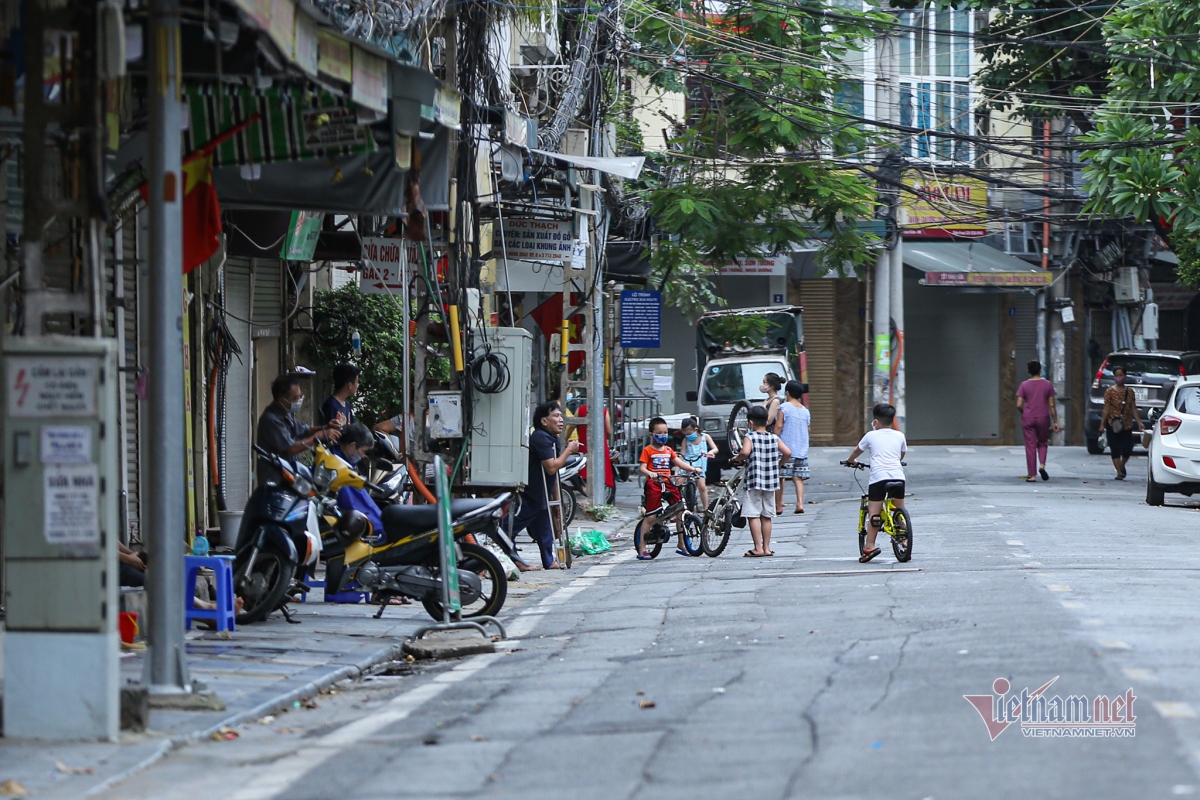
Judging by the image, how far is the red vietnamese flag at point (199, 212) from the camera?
9.55 m

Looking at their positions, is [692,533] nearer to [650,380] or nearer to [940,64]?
[650,380]

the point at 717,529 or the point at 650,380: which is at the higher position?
the point at 650,380

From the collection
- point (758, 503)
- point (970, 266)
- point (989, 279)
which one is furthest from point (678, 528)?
point (970, 266)

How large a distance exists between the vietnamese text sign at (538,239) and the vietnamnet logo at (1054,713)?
1091 cm

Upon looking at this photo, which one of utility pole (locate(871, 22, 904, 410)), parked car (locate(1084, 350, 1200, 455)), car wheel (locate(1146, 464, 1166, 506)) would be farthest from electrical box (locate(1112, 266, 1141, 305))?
car wheel (locate(1146, 464, 1166, 506))

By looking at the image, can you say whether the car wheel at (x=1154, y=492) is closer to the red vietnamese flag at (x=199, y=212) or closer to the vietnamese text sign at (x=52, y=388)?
the red vietnamese flag at (x=199, y=212)

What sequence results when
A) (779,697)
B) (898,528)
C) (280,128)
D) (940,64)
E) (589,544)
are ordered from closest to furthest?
(779,697), (280,128), (898,528), (589,544), (940,64)

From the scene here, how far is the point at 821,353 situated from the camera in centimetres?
3984

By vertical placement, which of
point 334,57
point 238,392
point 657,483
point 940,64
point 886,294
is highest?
point 940,64

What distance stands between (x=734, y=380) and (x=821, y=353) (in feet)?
34.0

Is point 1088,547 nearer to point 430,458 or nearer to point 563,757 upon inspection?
point 430,458

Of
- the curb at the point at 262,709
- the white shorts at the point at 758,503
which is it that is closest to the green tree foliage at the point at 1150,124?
the white shorts at the point at 758,503

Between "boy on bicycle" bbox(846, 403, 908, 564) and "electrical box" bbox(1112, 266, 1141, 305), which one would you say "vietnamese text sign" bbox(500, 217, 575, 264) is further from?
"electrical box" bbox(1112, 266, 1141, 305)

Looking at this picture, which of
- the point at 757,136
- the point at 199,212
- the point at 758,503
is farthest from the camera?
the point at 757,136
